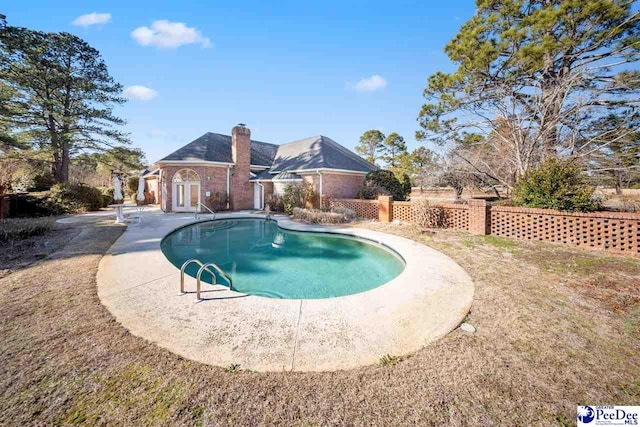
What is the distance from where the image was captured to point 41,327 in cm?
353

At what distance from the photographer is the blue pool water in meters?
6.50

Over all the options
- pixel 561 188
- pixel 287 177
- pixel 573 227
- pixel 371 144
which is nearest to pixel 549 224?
pixel 573 227

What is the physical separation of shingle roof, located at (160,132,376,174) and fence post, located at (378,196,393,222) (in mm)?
5037

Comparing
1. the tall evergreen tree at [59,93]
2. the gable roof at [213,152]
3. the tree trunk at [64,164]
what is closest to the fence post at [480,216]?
the gable roof at [213,152]

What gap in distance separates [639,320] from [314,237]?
9.84 meters

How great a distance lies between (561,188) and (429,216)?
4.82m

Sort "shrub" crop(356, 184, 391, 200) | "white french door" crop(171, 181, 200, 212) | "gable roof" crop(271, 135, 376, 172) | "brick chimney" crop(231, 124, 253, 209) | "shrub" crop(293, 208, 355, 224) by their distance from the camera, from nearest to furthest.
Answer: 1. "shrub" crop(293, 208, 355, 224)
2. "shrub" crop(356, 184, 391, 200)
3. "gable roof" crop(271, 135, 376, 172)
4. "white french door" crop(171, 181, 200, 212)
5. "brick chimney" crop(231, 124, 253, 209)

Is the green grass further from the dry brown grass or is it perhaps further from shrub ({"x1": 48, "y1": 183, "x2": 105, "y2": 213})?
shrub ({"x1": 48, "y1": 183, "x2": 105, "y2": 213})

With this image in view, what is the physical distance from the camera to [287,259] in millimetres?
8961

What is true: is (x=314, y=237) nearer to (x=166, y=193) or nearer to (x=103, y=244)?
(x=103, y=244)

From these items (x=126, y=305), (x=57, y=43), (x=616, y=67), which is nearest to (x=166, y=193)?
(x=57, y=43)

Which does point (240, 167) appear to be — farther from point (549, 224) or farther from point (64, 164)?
point (549, 224)

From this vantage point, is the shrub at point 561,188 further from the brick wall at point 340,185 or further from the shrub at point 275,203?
the shrub at point 275,203

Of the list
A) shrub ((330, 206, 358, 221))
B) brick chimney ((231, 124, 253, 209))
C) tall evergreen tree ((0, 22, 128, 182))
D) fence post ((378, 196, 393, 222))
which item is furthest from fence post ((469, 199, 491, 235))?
tall evergreen tree ((0, 22, 128, 182))
